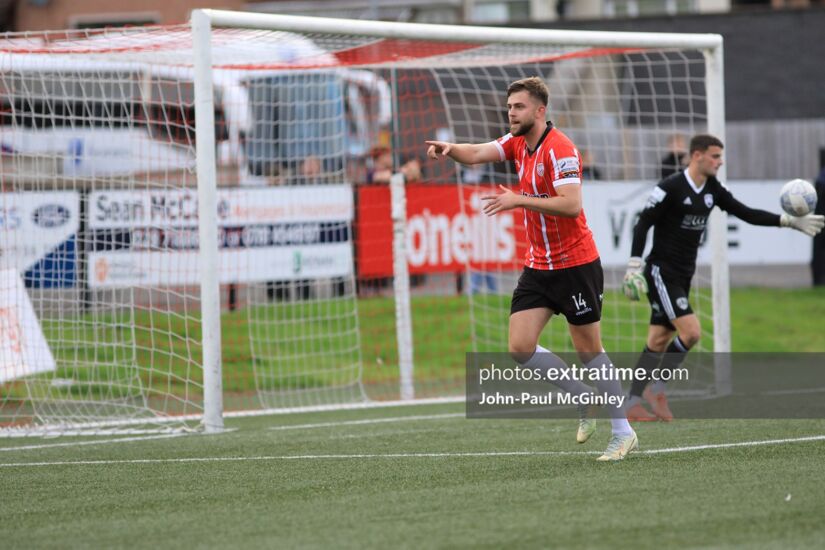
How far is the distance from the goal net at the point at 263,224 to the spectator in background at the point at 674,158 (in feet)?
0.65

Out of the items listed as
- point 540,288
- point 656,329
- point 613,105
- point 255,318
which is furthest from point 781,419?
point 613,105

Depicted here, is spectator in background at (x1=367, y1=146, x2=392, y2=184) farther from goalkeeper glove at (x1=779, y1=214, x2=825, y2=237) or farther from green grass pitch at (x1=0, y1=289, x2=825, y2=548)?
goalkeeper glove at (x1=779, y1=214, x2=825, y2=237)

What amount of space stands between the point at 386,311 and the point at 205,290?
5631 millimetres

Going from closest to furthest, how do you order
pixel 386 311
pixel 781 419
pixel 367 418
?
pixel 781 419, pixel 367 418, pixel 386 311

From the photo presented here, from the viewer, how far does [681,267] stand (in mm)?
9945

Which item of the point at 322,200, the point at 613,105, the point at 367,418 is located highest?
the point at 613,105

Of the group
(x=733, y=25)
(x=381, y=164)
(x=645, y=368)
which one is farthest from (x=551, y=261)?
(x=733, y=25)

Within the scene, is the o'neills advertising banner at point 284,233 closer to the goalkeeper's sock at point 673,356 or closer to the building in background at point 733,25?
the building in background at point 733,25

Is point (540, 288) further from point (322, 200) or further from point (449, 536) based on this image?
point (322, 200)

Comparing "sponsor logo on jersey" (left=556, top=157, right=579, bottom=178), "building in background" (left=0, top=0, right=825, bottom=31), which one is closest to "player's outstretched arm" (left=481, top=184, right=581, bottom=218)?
"sponsor logo on jersey" (left=556, top=157, right=579, bottom=178)

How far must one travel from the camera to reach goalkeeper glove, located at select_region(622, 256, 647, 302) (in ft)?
30.7

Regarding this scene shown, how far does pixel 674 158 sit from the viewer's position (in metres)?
13.8

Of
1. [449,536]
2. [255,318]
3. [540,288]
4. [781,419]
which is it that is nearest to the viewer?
[449,536]

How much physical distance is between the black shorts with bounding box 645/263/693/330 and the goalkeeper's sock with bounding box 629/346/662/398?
0.26m
